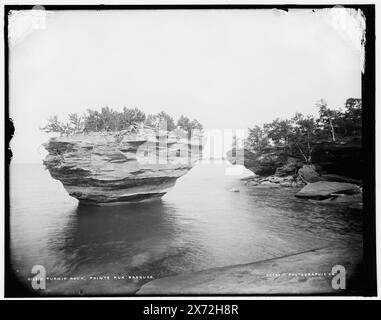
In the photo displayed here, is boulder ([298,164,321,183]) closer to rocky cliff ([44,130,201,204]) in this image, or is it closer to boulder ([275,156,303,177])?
boulder ([275,156,303,177])

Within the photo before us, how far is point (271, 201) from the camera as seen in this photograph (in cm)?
297

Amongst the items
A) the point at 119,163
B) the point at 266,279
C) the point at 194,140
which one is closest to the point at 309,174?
the point at 266,279

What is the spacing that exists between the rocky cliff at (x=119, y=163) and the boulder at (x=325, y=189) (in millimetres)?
1330

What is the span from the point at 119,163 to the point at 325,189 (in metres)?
2.42

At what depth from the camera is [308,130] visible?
290 centimetres

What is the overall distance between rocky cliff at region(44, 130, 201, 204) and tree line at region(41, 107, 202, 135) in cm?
8

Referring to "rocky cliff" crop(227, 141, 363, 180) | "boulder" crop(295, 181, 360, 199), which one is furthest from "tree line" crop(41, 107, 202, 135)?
"boulder" crop(295, 181, 360, 199)

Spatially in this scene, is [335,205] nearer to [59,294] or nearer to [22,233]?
[59,294]

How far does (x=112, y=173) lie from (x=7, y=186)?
1.17 meters

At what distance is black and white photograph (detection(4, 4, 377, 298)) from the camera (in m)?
2.78

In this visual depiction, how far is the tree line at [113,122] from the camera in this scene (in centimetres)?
282

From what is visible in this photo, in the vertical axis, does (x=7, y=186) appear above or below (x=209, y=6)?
below
